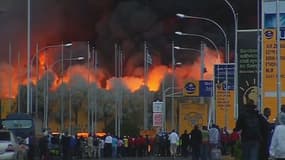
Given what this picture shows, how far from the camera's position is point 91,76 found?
89312 millimetres

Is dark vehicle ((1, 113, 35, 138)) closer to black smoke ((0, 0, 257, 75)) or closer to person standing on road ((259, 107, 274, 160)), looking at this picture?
person standing on road ((259, 107, 274, 160))

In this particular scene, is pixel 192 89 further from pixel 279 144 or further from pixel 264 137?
pixel 279 144

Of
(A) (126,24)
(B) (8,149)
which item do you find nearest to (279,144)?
(B) (8,149)

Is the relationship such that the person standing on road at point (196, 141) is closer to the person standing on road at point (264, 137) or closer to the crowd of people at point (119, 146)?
the crowd of people at point (119, 146)

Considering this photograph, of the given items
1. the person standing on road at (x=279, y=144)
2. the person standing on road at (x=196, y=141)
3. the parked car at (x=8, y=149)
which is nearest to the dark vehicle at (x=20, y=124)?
the person standing on road at (x=196, y=141)

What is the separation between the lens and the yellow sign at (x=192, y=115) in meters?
53.4

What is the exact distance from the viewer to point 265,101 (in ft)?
102

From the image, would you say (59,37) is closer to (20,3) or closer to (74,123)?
(20,3)

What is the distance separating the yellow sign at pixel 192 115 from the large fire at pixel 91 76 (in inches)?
1230

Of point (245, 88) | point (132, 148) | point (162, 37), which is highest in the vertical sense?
point (162, 37)

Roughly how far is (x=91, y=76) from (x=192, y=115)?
37.0m

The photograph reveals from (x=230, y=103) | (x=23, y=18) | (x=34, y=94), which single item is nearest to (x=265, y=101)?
(x=230, y=103)

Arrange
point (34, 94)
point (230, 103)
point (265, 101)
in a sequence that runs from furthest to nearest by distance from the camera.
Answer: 1. point (34, 94)
2. point (230, 103)
3. point (265, 101)

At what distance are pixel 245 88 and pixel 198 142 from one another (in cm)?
397
